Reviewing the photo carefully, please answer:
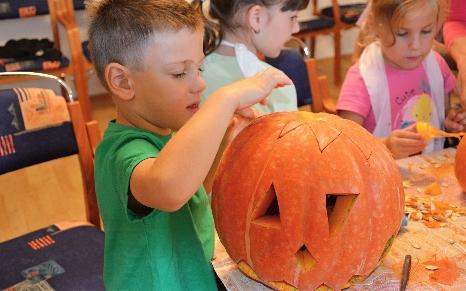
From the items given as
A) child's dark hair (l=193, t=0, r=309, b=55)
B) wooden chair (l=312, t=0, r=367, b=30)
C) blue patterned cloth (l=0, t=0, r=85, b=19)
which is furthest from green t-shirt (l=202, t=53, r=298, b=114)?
wooden chair (l=312, t=0, r=367, b=30)

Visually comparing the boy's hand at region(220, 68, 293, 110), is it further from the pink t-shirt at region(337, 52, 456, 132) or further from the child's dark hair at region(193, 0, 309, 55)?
the pink t-shirt at region(337, 52, 456, 132)

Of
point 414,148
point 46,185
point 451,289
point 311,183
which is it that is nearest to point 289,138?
point 311,183

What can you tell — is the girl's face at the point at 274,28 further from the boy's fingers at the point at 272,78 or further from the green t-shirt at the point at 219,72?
the boy's fingers at the point at 272,78

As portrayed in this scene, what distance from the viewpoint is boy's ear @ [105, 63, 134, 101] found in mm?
837

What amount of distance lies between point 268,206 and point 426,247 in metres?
0.30

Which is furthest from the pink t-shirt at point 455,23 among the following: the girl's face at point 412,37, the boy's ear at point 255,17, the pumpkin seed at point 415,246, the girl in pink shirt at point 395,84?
the pumpkin seed at point 415,246

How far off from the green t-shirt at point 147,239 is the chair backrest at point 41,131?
62 centimetres

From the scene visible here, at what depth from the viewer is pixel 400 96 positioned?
1.62 metres

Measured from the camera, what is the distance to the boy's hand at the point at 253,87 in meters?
0.76

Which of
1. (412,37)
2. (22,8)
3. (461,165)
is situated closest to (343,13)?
(22,8)

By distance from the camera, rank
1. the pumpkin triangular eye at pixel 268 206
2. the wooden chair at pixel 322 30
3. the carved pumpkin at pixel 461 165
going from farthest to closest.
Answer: the wooden chair at pixel 322 30 < the carved pumpkin at pixel 461 165 < the pumpkin triangular eye at pixel 268 206

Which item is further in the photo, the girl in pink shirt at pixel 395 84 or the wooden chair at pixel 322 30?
the wooden chair at pixel 322 30

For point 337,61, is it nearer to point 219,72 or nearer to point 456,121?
point 456,121

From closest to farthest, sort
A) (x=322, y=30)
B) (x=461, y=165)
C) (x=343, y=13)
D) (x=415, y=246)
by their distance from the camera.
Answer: (x=415, y=246), (x=461, y=165), (x=322, y=30), (x=343, y=13)
